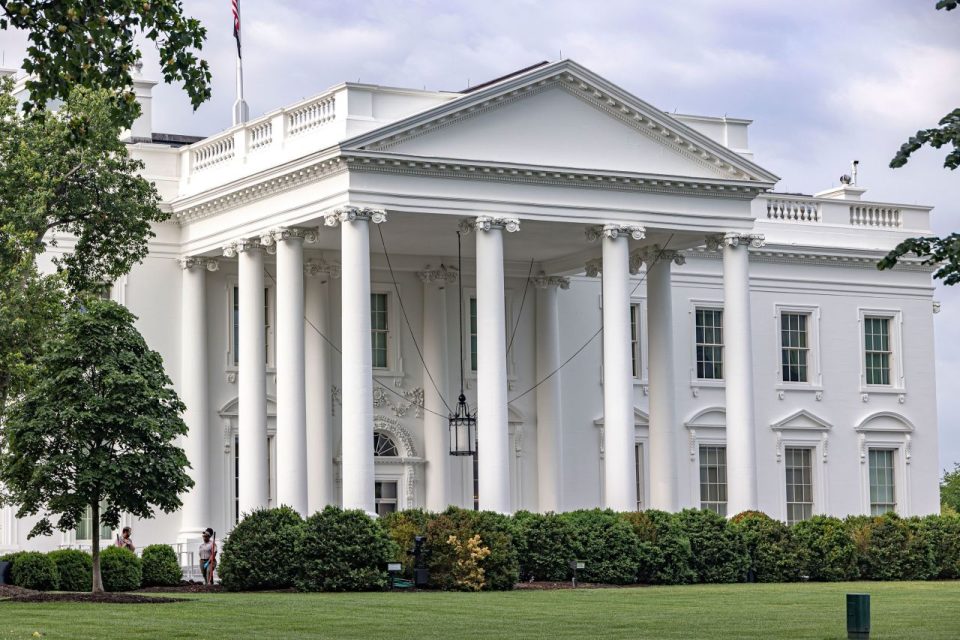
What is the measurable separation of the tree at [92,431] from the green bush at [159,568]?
280 inches

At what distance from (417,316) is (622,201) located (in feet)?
24.2

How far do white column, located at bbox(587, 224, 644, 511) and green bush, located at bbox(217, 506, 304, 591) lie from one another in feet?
28.0

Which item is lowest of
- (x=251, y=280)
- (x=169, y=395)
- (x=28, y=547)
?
(x=28, y=547)

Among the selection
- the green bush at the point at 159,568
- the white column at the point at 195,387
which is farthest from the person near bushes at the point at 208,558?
the white column at the point at 195,387

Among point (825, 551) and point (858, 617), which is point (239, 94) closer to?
point (825, 551)

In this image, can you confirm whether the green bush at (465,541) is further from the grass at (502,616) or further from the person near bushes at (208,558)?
the person near bushes at (208,558)

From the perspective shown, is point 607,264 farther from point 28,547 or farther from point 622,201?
point 28,547

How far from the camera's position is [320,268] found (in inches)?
1763

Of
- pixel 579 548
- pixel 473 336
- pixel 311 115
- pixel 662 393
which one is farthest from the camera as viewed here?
pixel 473 336

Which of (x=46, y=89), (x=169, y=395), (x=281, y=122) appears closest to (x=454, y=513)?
(x=169, y=395)

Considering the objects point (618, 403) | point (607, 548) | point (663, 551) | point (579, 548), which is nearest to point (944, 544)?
point (663, 551)

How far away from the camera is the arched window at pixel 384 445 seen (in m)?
46.5

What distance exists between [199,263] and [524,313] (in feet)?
30.1

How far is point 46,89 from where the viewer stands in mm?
21484
